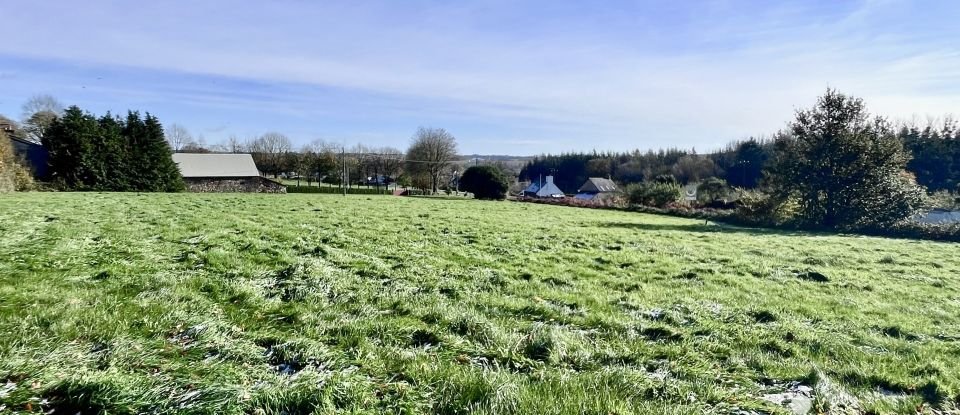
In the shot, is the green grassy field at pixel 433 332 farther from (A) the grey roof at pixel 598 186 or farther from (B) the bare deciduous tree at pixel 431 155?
(A) the grey roof at pixel 598 186

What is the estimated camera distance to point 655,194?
37.4m

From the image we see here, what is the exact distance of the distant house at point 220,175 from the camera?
43906mm

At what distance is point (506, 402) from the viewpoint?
265 centimetres

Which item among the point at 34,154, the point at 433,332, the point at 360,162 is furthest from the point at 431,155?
the point at 433,332

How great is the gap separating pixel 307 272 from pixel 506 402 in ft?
14.3

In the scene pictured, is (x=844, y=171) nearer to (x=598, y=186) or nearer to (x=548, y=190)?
(x=598, y=186)

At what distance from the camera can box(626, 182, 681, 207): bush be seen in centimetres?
3719

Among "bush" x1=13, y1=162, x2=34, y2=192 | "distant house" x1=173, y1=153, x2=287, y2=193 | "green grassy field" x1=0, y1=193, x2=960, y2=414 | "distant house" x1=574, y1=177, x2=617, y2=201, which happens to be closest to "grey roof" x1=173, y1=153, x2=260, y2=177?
"distant house" x1=173, y1=153, x2=287, y2=193

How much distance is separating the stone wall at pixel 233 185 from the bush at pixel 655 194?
108ft

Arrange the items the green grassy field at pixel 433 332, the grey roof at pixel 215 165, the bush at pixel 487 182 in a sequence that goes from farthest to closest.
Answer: the grey roof at pixel 215 165 → the bush at pixel 487 182 → the green grassy field at pixel 433 332

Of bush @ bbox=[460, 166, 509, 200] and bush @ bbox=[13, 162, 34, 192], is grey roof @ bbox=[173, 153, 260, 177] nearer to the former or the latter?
bush @ bbox=[13, 162, 34, 192]

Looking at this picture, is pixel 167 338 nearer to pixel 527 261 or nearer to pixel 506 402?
pixel 506 402

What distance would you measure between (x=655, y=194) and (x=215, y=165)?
42.5 meters

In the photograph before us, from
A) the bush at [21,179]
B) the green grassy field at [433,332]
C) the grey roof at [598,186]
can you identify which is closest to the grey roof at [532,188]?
the grey roof at [598,186]
